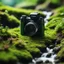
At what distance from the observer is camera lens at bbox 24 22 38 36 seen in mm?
32531

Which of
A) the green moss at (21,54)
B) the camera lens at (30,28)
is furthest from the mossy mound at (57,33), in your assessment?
the green moss at (21,54)

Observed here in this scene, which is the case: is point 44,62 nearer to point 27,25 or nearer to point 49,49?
point 49,49

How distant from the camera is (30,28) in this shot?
3275 centimetres

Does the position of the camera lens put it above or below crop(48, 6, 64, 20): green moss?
above

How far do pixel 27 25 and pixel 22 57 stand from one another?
265 inches

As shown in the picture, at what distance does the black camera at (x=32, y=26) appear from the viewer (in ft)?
107

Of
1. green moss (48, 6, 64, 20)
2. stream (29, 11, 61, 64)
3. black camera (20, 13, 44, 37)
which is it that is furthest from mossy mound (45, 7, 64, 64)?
green moss (48, 6, 64, 20)

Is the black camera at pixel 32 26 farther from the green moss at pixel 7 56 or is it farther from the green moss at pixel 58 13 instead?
the green moss at pixel 58 13

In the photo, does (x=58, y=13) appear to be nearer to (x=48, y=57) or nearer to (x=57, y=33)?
(x=57, y=33)

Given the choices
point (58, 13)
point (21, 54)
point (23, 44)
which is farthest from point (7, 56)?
point (58, 13)

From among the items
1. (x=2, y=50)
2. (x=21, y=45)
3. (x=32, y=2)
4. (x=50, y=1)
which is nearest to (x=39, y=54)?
(x=21, y=45)

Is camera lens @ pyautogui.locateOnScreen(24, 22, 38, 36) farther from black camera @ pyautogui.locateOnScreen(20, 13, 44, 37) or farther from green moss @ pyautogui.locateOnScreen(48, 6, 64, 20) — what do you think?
green moss @ pyautogui.locateOnScreen(48, 6, 64, 20)

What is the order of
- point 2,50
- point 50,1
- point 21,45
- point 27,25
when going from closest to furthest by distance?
point 2,50
point 21,45
point 27,25
point 50,1

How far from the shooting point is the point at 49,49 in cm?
3059
